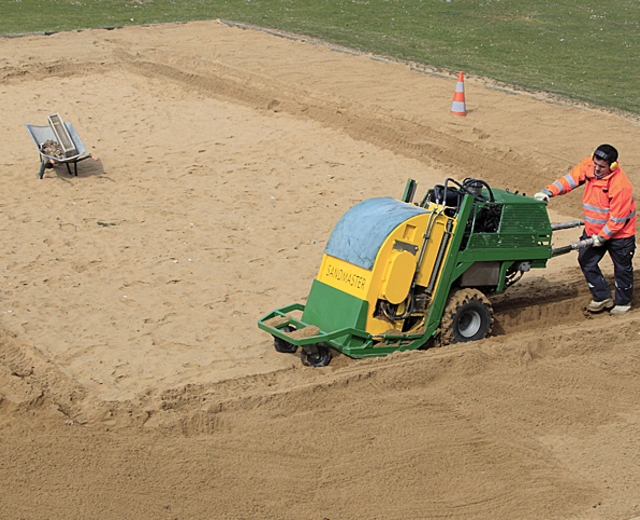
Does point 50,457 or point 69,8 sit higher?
point 69,8

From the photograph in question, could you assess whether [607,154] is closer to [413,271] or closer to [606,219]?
[606,219]

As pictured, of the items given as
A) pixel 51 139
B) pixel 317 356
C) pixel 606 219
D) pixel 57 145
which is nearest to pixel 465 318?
pixel 317 356

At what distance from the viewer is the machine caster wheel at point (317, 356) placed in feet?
22.6

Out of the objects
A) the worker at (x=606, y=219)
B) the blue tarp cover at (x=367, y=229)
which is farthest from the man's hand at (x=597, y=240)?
the blue tarp cover at (x=367, y=229)

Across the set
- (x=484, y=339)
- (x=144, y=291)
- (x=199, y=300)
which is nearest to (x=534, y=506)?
(x=484, y=339)

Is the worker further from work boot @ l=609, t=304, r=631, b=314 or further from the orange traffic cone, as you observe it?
the orange traffic cone

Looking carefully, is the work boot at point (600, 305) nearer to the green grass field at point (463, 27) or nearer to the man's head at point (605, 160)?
the man's head at point (605, 160)

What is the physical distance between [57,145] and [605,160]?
29.3 feet

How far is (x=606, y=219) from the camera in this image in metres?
8.21

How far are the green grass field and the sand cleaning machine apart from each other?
31.3 ft

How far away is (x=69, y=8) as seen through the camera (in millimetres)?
24328

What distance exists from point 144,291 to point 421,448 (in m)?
4.16

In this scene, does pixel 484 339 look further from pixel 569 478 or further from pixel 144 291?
pixel 144 291

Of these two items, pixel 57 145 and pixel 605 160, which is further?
pixel 57 145
